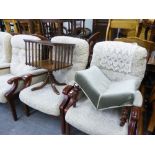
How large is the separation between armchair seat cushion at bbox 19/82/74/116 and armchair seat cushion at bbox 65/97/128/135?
18cm

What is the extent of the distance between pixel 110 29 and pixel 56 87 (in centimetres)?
125

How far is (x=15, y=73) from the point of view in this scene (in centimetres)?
234

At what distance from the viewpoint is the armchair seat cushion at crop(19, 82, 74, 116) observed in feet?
5.18

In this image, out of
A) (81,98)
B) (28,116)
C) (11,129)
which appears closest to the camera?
(81,98)

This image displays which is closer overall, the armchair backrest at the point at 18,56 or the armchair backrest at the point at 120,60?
the armchair backrest at the point at 120,60

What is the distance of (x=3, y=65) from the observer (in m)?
2.35

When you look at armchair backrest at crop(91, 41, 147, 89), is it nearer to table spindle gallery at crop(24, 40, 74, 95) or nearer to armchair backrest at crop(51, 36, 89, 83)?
armchair backrest at crop(51, 36, 89, 83)

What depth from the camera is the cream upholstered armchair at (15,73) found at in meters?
1.85

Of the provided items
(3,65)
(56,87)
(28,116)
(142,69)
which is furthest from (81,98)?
(3,65)

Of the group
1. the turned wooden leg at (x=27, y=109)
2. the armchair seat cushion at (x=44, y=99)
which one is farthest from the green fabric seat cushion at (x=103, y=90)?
the turned wooden leg at (x=27, y=109)

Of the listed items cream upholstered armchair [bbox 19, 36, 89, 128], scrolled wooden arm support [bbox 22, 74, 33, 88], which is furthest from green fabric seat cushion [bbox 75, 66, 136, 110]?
scrolled wooden arm support [bbox 22, 74, 33, 88]

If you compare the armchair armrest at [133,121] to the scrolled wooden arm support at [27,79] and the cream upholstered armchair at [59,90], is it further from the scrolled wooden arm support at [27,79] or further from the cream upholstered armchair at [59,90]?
A: the scrolled wooden arm support at [27,79]
